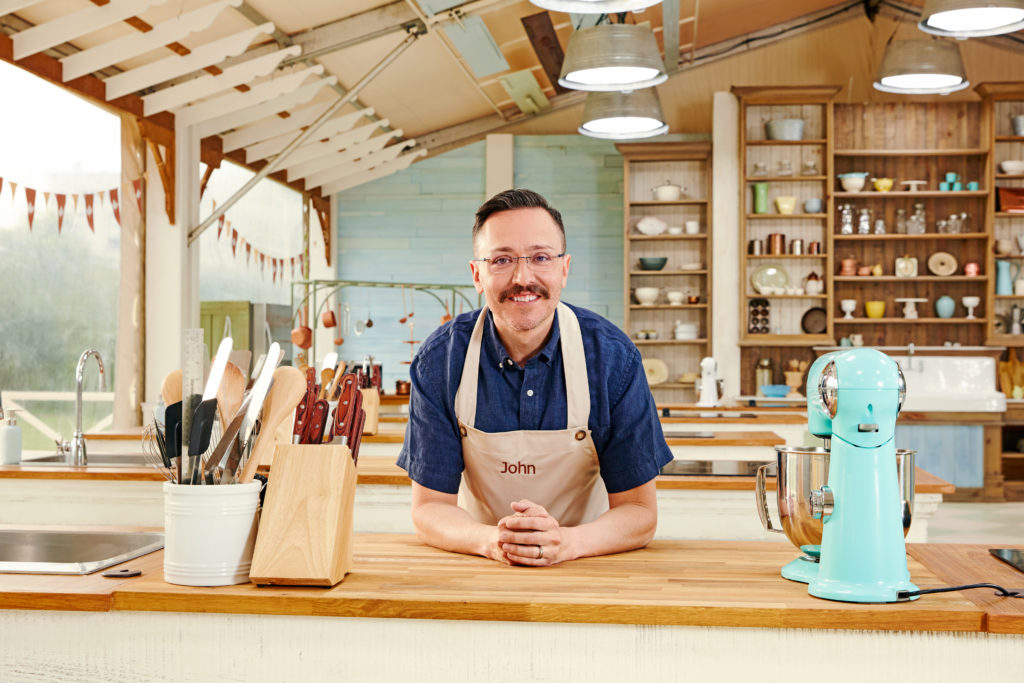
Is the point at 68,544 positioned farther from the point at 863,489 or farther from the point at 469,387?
the point at 863,489

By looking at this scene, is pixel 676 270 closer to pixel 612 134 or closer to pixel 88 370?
pixel 612 134

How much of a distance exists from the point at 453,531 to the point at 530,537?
197mm

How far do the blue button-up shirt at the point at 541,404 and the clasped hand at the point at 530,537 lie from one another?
1.01ft

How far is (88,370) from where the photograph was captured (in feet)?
20.4

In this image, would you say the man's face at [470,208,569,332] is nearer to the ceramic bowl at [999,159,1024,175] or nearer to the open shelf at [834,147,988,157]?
the open shelf at [834,147,988,157]

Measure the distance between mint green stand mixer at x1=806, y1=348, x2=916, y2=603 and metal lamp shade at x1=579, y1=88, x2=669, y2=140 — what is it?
4567 mm

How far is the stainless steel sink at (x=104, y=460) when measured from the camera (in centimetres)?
351

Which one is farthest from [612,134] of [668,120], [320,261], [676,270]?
[320,261]

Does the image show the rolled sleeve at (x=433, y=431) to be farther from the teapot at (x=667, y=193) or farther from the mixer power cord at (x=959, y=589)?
the teapot at (x=667, y=193)

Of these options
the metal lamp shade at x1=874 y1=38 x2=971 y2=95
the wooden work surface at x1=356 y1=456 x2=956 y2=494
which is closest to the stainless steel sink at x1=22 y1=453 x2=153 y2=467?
the wooden work surface at x1=356 y1=456 x2=956 y2=494

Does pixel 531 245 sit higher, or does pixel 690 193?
pixel 690 193

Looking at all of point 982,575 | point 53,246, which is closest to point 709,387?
point 53,246

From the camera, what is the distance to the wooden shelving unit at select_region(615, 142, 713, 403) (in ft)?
29.0

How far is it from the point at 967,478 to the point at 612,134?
13.5ft
